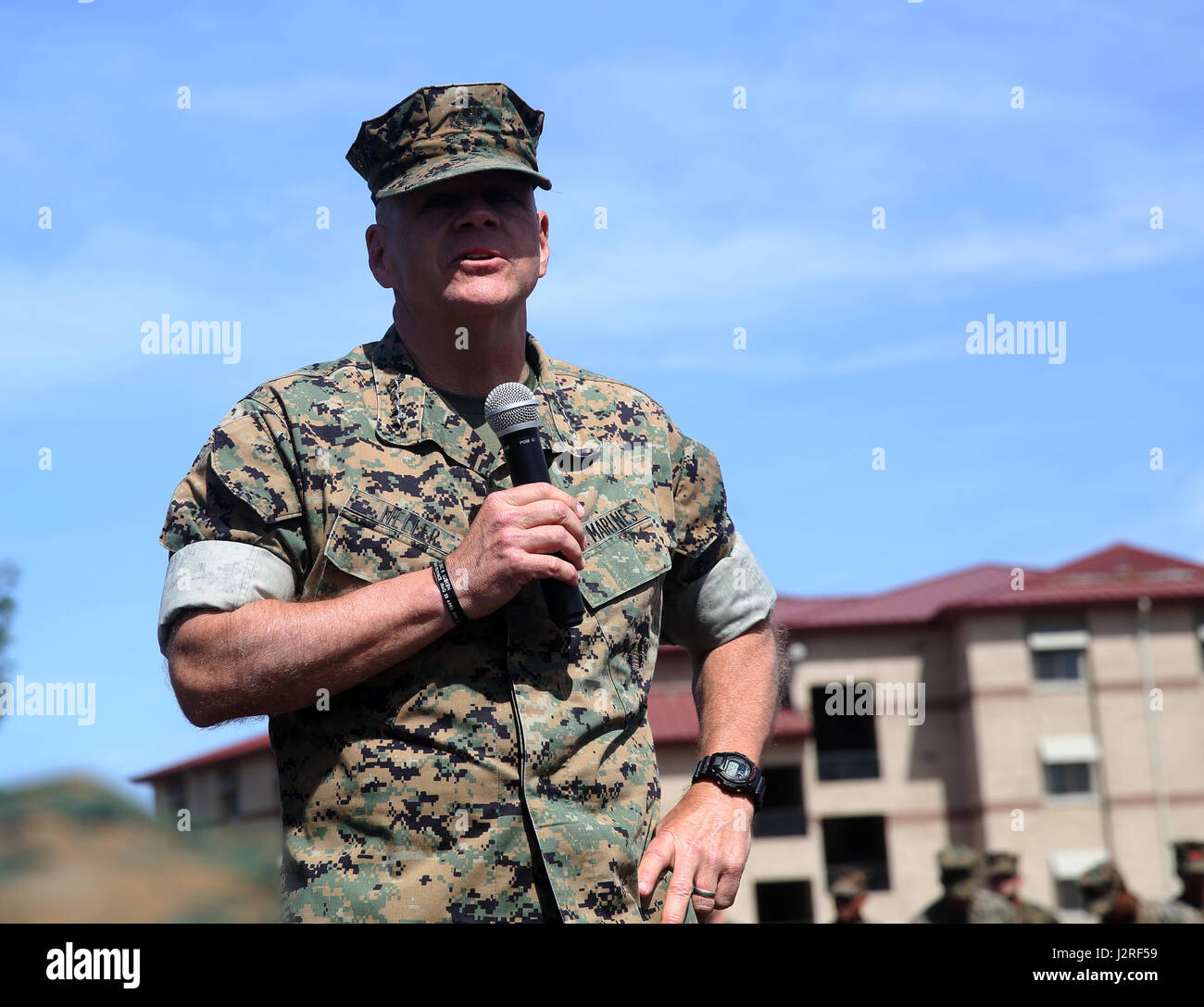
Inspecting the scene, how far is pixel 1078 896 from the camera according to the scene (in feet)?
138

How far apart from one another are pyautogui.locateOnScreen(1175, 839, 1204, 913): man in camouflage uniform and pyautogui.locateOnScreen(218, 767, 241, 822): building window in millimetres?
33736

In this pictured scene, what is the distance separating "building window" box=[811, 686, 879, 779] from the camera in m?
44.5

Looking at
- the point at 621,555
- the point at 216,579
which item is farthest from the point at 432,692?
the point at 621,555

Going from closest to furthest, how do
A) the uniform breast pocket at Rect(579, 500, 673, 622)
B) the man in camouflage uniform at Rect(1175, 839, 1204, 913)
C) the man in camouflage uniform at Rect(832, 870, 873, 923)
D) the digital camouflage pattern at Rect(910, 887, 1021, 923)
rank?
the uniform breast pocket at Rect(579, 500, 673, 622) < the man in camouflage uniform at Rect(1175, 839, 1204, 913) < the digital camouflage pattern at Rect(910, 887, 1021, 923) < the man in camouflage uniform at Rect(832, 870, 873, 923)

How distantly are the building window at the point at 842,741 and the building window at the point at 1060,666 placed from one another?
5680mm

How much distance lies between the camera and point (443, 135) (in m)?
3.75

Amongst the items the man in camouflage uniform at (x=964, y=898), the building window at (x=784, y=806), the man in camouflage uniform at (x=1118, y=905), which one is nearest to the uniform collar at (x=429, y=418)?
the man in camouflage uniform at (x=1118, y=905)

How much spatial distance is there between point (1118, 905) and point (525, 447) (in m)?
12.0

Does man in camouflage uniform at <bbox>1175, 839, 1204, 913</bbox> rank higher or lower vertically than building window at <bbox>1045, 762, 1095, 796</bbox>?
lower

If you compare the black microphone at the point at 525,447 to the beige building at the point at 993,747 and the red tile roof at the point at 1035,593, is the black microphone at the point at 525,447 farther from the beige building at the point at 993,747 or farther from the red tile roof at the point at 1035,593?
the red tile roof at the point at 1035,593

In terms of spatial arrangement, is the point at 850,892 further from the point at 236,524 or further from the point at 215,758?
the point at 215,758

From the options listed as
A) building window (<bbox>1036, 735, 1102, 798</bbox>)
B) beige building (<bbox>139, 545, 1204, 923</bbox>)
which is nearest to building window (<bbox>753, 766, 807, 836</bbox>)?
beige building (<bbox>139, 545, 1204, 923</bbox>)

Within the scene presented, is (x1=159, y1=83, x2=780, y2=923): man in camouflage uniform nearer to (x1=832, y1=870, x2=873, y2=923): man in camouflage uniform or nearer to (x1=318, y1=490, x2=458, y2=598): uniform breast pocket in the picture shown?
(x1=318, y1=490, x2=458, y2=598): uniform breast pocket
